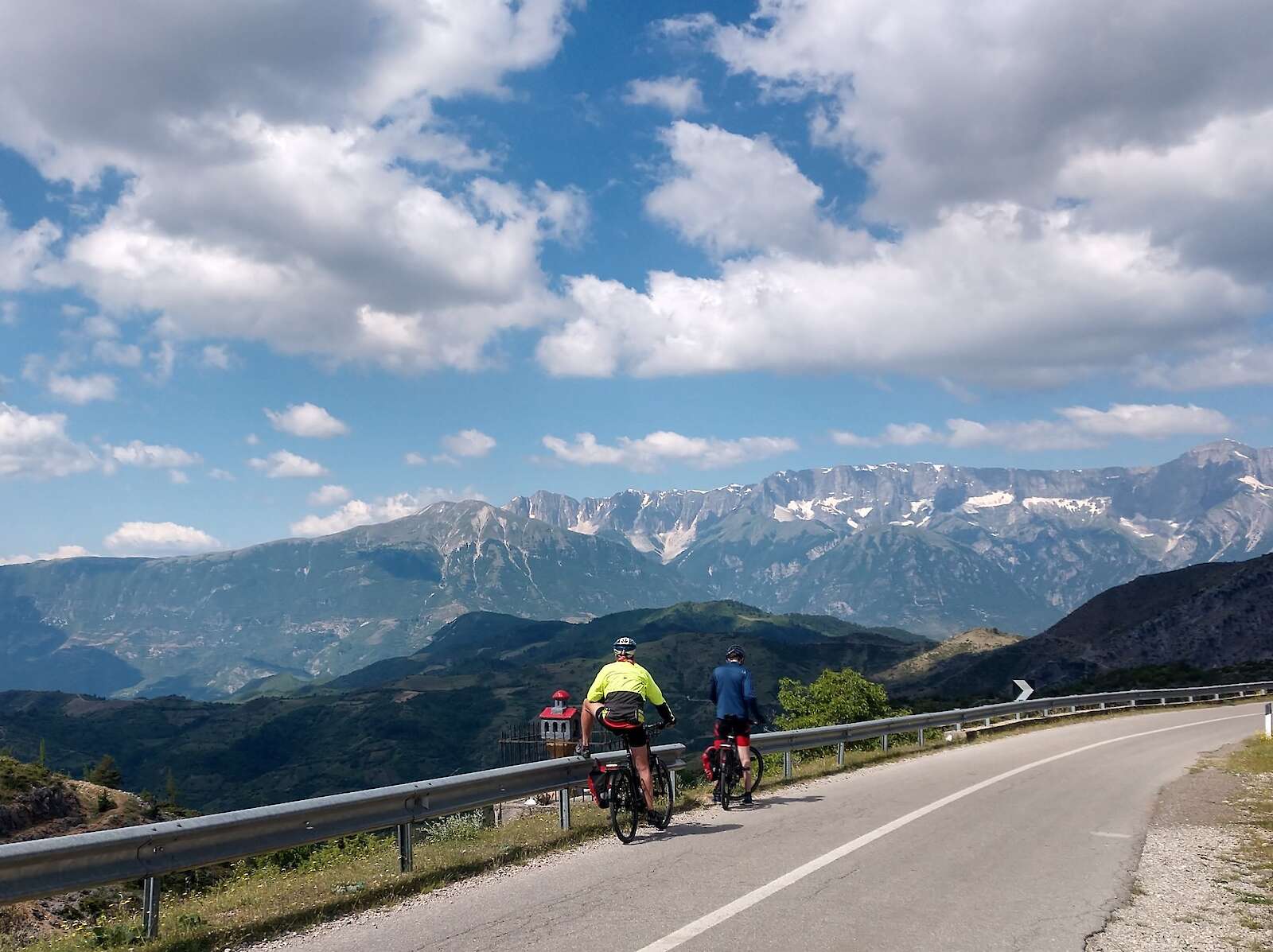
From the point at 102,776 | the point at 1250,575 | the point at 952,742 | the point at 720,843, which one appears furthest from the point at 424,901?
the point at 1250,575

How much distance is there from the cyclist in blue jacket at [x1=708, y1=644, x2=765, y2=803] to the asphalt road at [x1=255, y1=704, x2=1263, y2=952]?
0.81 m

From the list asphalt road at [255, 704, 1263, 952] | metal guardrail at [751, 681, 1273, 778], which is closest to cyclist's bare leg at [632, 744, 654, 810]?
asphalt road at [255, 704, 1263, 952]

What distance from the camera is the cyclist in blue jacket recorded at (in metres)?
13.6

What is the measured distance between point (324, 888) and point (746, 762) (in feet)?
22.3

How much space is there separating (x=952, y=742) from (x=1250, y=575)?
15273cm

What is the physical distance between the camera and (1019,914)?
7.72 metres

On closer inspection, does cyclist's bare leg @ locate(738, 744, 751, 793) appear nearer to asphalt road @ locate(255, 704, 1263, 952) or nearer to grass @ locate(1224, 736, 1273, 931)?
asphalt road @ locate(255, 704, 1263, 952)

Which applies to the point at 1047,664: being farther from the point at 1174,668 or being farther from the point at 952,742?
the point at 952,742

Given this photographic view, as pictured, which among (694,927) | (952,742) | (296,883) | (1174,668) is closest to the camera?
(694,927)

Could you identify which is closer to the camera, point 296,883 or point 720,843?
point 296,883

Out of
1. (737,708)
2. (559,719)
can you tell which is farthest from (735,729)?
(559,719)

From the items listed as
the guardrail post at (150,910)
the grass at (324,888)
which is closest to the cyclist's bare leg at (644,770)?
the grass at (324,888)

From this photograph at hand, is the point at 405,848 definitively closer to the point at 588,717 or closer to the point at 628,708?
the point at 588,717

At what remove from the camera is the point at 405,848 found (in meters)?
9.51
